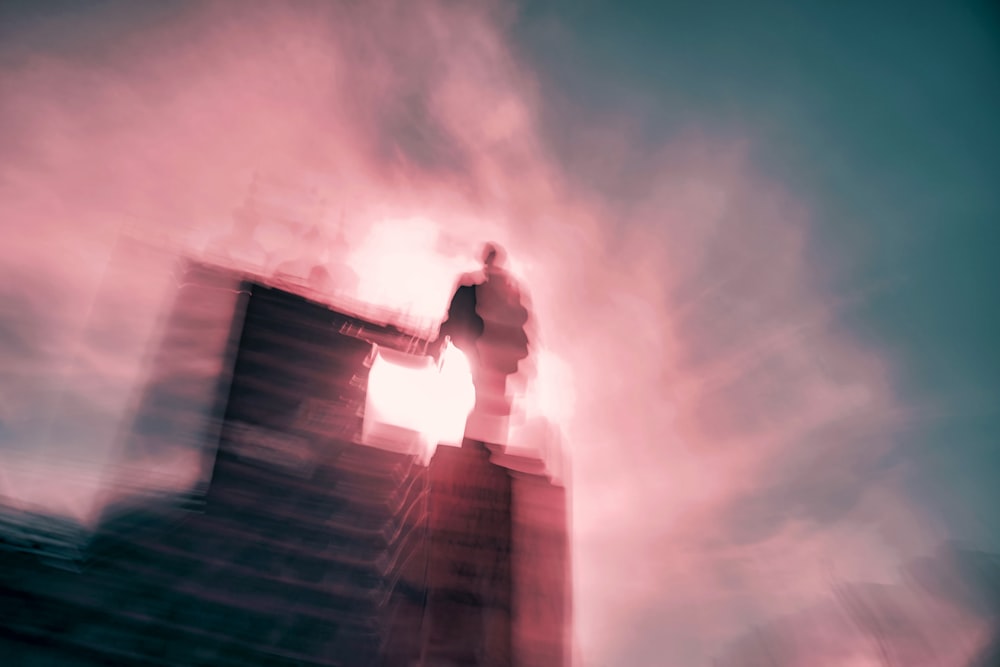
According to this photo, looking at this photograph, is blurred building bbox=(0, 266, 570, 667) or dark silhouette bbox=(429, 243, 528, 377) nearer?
blurred building bbox=(0, 266, 570, 667)

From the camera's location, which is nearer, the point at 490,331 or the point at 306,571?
the point at 490,331

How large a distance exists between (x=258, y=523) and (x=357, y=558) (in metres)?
1.73

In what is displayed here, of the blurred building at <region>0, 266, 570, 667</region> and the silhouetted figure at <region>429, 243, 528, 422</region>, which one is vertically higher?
the silhouetted figure at <region>429, 243, 528, 422</region>

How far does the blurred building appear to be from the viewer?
278 cm

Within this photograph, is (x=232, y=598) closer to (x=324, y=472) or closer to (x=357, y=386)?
(x=324, y=472)

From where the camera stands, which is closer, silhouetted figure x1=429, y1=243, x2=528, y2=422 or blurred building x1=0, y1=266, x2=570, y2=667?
blurred building x1=0, y1=266, x2=570, y2=667

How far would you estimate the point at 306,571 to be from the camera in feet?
19.1

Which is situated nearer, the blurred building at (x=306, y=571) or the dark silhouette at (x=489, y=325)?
the blurred building at (x=306, y=571)

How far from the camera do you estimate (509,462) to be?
4.12 m

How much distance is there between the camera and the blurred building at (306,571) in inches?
109

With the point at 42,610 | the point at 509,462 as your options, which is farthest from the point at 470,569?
the point at 42,610

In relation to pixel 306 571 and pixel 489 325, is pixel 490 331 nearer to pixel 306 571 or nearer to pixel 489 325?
pixel 489 325

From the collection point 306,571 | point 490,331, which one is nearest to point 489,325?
point 490,331

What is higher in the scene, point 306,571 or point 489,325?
point 489,325
